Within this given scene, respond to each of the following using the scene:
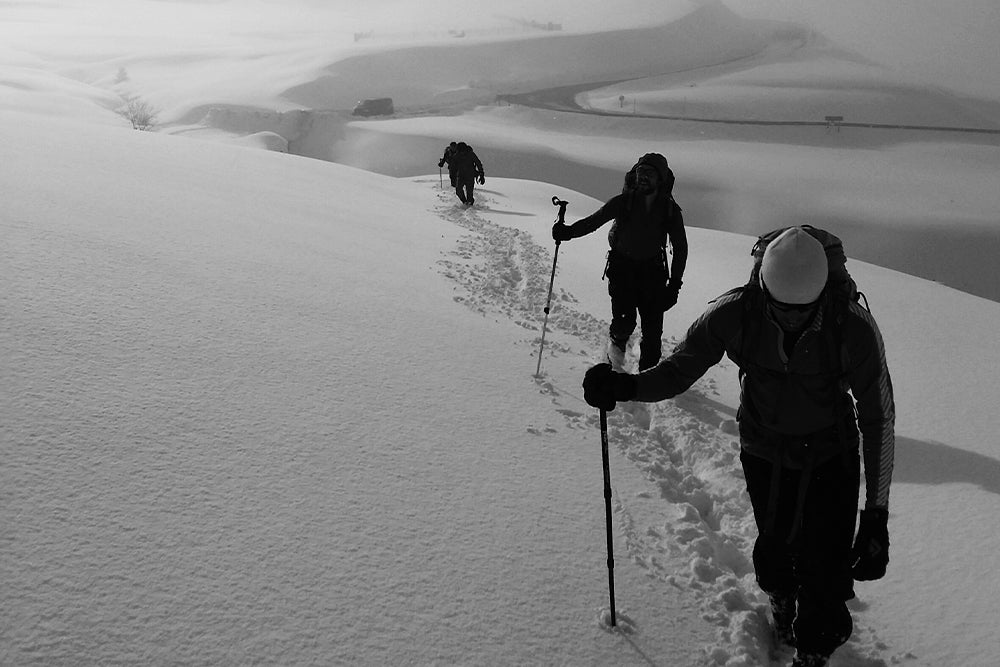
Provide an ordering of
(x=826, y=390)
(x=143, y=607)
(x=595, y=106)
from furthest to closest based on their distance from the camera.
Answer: (x=595, y=106), (x=826, y=390), (x=143, y=607)

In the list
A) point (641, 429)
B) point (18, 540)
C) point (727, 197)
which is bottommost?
point (727, 197)

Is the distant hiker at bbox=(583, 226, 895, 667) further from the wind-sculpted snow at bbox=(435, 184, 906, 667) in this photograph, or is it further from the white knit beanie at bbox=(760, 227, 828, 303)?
the wind-sculpted snow at bbox=(435, 184, 906, 667)

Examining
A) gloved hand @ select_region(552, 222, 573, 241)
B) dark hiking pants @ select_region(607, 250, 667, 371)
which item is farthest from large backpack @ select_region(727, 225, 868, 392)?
gloved hand @ select_region(552, 222, 573, 241)

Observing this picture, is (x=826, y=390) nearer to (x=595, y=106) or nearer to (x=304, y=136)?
(x=304, y=136)

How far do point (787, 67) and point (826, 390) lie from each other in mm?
87649

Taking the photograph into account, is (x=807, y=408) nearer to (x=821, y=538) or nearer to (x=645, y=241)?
(x=821, y=538)

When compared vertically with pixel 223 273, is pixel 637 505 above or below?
below

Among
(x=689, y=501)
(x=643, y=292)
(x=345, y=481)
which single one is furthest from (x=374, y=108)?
(x=345, y=481)

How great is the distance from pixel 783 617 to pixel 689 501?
1.12m

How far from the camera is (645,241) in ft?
17.9

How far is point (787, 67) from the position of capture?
79.4 m

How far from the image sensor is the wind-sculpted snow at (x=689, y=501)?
117 inches

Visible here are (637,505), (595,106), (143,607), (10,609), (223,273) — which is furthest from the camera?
(595,106)

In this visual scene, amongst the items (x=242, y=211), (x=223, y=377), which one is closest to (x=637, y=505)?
(x=223, y=377)
